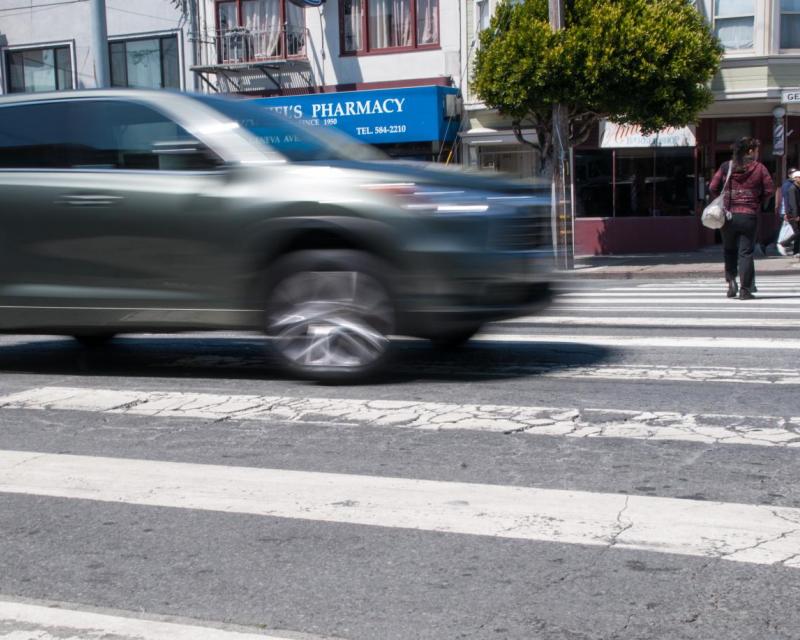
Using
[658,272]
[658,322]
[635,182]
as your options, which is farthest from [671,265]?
[658,322]

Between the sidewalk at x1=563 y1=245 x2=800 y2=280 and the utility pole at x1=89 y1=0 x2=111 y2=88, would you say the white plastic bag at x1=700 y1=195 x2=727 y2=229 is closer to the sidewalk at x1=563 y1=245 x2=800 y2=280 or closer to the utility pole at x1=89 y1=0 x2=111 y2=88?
the sidewalk at x1=563 y1=245 x2=800 y2=280

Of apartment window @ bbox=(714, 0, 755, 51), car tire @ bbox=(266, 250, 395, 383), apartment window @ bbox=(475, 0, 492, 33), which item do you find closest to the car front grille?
car tire @ bbox=(266, 250, 395, 383)

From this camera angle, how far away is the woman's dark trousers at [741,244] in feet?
37.6

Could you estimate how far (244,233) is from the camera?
6.40 m

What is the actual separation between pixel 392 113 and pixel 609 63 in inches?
265

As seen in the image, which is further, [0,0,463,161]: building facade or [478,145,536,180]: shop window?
[478,145,536,180]: shop window

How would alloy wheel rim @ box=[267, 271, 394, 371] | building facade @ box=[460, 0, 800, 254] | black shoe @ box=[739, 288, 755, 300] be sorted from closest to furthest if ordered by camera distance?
alloy wheel rim @ box=[267, 271, 394, 371], black shoe @ box=[739, 288, 755, 300], building facade @ box=[460, 0, 800, 254]

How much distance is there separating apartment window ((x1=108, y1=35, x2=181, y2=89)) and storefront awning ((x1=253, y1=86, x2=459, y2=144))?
15.0 feet

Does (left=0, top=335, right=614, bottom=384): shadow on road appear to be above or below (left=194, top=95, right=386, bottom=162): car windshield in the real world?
below

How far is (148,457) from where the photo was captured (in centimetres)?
490

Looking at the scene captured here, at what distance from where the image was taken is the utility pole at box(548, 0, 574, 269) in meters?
19.5

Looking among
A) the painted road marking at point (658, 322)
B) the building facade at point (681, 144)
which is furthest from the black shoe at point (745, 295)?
the building facade at point (681, 144)

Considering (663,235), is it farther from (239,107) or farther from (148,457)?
(148,457)

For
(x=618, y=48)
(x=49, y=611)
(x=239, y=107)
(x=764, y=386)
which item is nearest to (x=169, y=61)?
(x=618, y=48)
